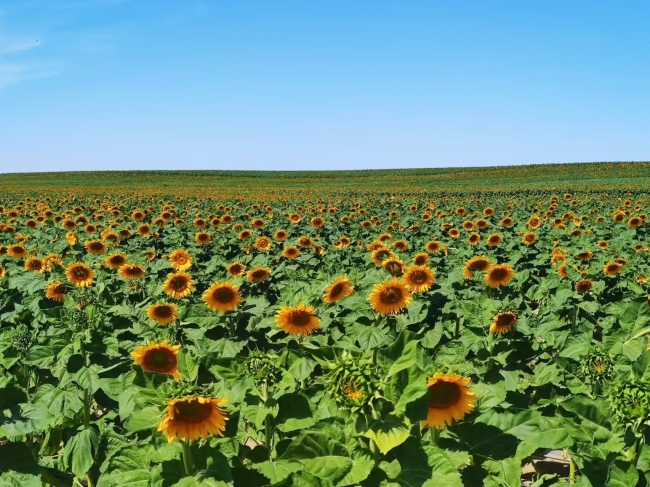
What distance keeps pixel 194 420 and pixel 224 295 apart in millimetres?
3344

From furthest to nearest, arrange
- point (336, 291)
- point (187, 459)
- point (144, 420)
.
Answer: point (336, 291) → point (144, 420) → point (187, 459)

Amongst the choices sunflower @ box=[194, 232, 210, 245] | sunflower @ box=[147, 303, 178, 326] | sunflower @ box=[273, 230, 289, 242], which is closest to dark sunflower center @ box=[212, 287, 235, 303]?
sunflower @ box=[147, 303, 178, 326]

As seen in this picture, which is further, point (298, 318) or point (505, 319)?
point (505, 319)

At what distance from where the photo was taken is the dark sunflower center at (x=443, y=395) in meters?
2.22

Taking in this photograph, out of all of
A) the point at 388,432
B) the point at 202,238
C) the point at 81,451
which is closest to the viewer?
the point at 388,432

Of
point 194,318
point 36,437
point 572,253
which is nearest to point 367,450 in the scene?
point 36,437

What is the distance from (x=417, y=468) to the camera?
212 cm

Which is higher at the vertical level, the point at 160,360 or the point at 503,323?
the point at 160,360

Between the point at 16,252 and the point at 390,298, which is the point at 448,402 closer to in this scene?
the point at 390,298

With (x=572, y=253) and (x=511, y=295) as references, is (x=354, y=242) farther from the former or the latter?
(x=511, y=295)

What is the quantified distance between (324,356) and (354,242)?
972 cm

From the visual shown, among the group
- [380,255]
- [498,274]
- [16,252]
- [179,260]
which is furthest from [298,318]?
[16,252]

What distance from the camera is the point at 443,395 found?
2248 millimetres

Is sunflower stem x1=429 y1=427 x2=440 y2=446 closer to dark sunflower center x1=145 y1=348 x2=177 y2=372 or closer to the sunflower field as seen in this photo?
the sunflower field
